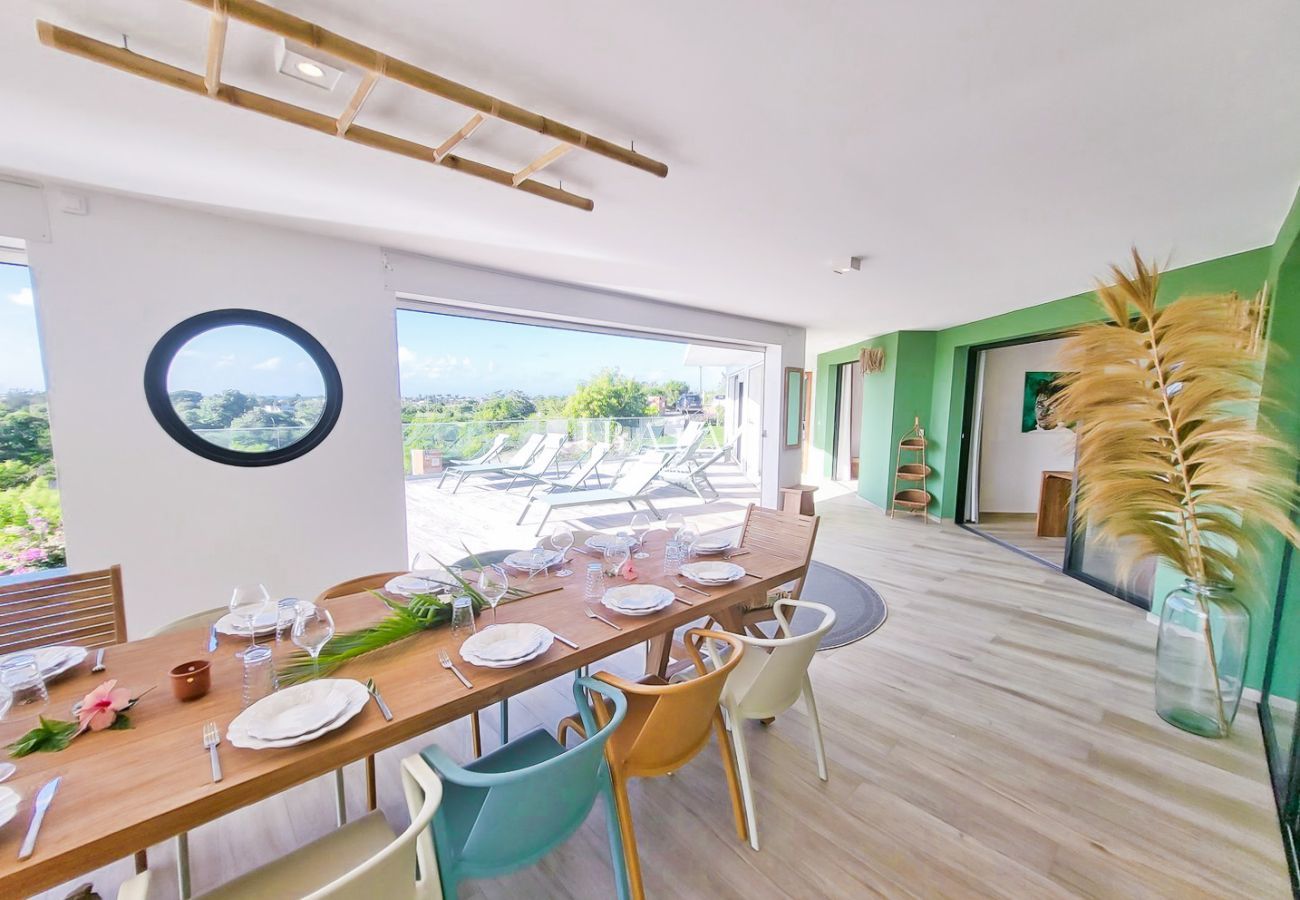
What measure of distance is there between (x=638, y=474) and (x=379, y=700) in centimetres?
462

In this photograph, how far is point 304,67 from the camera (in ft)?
4.52

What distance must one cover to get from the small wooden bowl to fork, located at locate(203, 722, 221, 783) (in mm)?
172

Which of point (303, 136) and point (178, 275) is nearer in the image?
point (303, 136)

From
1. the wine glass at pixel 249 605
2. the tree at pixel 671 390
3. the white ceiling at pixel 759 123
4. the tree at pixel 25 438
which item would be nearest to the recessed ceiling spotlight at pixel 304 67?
the white ceiling at pixel 759 123

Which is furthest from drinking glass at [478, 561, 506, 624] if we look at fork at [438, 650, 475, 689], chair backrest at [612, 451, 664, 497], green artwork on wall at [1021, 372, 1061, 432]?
green artwork on wall at [1021, 372, 1061, 432]

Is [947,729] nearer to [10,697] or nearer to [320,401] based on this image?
[10,697]

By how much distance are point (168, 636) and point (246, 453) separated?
1416 millimetres

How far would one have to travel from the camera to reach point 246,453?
266cm

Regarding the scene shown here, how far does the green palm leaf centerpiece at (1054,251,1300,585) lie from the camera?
6.34ft

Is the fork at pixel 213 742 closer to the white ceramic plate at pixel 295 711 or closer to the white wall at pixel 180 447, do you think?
the white ceramic plate at pixel 295 711

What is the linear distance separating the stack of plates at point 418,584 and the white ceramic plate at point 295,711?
590mm

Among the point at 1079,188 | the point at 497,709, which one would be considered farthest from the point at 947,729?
the point at 1079,188

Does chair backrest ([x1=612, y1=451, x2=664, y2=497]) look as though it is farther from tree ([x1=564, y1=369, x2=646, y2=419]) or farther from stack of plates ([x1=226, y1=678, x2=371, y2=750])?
stack of plates ([x1=226, y1=678, x2=371, y2=750])

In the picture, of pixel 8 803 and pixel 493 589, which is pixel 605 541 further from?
pixel 8 803
